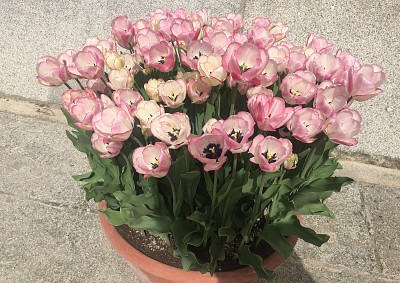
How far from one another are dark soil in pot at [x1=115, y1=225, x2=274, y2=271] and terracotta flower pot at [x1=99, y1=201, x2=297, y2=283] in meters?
0.03

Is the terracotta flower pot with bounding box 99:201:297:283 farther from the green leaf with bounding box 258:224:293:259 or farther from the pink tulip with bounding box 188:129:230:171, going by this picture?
the pink tulip with bounding box 188:129:230:171

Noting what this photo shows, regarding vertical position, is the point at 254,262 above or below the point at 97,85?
below

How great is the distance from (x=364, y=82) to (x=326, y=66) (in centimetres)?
15

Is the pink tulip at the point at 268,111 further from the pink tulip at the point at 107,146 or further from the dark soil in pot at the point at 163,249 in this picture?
the dark soil in pot at the point at 163,249

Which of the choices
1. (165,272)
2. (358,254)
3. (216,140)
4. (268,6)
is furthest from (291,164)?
(268,6)

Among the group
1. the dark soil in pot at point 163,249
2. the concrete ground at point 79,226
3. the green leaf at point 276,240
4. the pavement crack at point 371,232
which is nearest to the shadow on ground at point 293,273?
the concrete ground at point 79,226

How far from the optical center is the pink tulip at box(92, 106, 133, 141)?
93 cm

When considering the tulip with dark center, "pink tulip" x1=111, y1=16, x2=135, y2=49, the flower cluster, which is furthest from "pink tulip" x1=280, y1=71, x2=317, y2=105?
"pink tulip" x1=111, y1=16, x2=135, y2=49

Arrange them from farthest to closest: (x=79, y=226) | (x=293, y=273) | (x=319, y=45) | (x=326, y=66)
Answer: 1. (x=79, y=226)
2. (x=293, y=273)
3. (x=319, y=45)
4. (x=326, y=66)

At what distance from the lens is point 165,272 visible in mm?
1303

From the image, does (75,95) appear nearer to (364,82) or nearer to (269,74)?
(269,74)

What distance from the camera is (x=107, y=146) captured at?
106 cm

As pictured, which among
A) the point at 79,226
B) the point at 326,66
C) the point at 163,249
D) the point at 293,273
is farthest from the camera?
the point at 79,226

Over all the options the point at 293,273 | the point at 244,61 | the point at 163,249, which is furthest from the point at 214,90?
the point at 293,273
